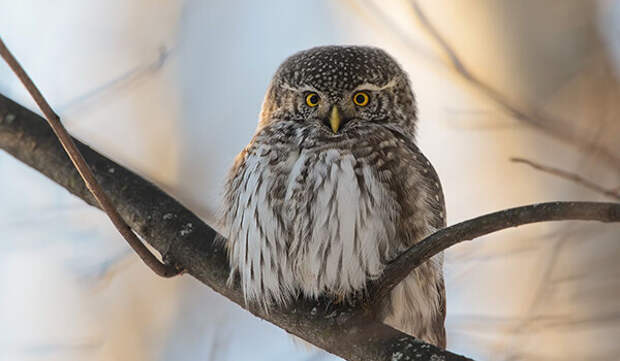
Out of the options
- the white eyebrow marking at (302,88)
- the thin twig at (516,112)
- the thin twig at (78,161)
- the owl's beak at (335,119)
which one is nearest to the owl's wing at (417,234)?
the owl's beak at (335,119)

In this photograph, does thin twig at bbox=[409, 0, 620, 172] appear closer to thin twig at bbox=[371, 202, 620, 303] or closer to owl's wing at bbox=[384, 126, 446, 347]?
owl's wing at bbox=[384, 126, 446, 347]

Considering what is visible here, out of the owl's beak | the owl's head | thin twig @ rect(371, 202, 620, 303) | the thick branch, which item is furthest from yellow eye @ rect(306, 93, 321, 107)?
thin twig @ rect(371, 202, 620, 303)

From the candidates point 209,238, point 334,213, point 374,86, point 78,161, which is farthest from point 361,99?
point 78,161

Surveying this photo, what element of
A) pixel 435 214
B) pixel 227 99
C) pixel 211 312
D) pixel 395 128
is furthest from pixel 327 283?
pixel 227 99

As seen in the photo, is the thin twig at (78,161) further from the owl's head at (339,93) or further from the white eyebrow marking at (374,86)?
the white eyebrow marking at (374,86)

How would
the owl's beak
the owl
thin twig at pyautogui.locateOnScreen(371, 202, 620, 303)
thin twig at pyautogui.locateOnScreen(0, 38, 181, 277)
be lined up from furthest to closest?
the owl's beak < the owl < thin twig at pyautogui.locateOnScreen(0, 38, 181, 277) < thin twig at pyautogui.locateOnScreen(371, 202, 620, 303)

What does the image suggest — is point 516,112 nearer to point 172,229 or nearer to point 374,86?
point 374,86
